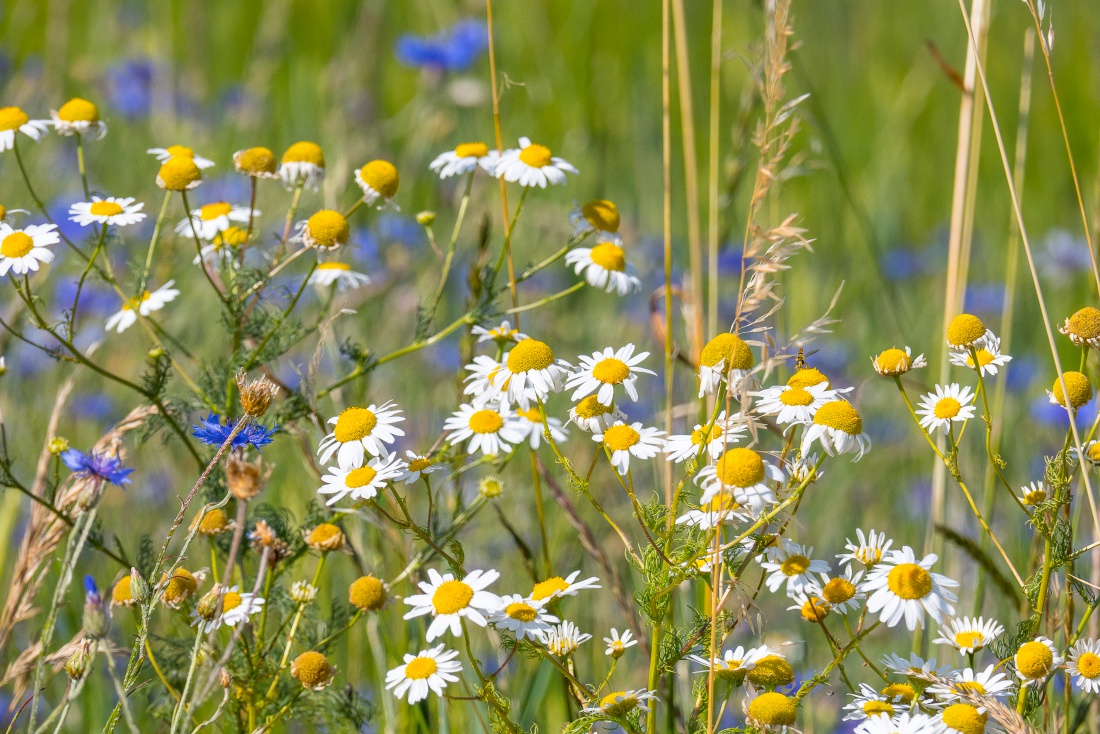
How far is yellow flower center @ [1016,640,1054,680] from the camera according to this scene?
88 cm

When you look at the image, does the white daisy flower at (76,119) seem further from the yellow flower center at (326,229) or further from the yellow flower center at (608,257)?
the yellow flower center at (608,257)

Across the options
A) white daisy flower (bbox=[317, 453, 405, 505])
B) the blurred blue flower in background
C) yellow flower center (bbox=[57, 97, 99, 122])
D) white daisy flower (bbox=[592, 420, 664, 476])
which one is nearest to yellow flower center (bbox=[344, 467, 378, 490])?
white daisy flower (bbox=[317, 453, 405, 505])

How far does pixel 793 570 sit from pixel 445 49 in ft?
8.85

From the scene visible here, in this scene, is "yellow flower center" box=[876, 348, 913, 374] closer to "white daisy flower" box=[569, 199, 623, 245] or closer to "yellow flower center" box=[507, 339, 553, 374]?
"yellow flower center" box=[507, 339, 553, 374]

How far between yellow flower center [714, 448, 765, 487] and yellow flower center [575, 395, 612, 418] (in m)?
0.17

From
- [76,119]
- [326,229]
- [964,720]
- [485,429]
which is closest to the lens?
[964,720]

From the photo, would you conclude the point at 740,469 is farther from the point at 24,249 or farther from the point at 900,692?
the point at 24,249

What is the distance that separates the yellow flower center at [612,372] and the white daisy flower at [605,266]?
27 cm

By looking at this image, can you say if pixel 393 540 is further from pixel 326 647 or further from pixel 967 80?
pixel 967 80

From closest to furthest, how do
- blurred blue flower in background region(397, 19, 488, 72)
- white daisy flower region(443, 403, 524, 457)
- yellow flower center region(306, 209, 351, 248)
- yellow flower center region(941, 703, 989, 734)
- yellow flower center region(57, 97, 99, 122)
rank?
yellow flower center region(941, 703, 989, 734), white daisy flower region(443, 403, 524, 457), yellow flower center region(306, 209, 351, 248), yellow flower center region(57, 97, 99, 122), blurred blue flower in background region(397, 19, 488, 72)

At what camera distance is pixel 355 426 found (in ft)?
3.32

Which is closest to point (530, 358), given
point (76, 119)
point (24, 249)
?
point (24, 249)

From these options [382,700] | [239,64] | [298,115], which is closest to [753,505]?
[382,700]

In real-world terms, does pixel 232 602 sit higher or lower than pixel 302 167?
lower
